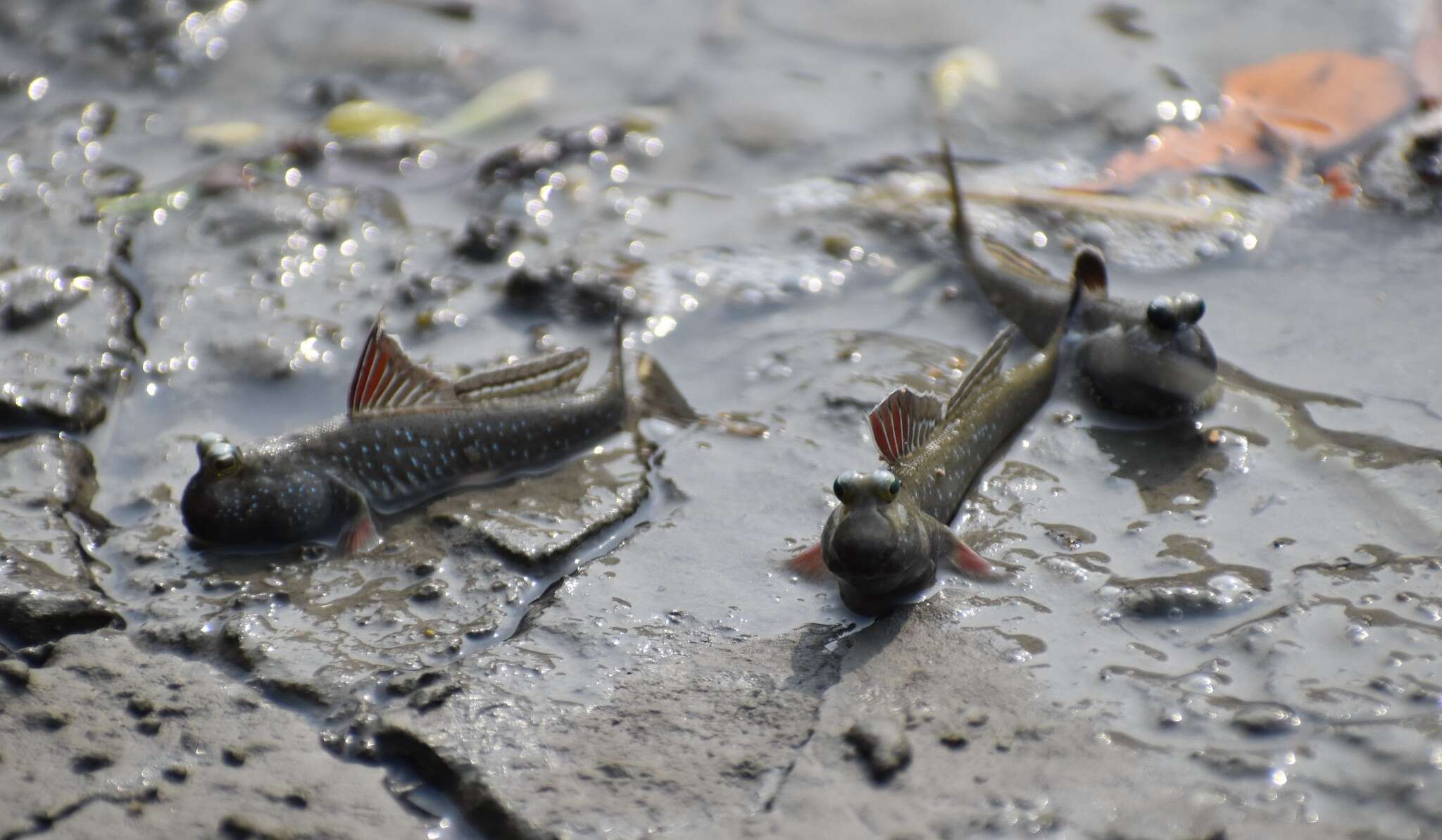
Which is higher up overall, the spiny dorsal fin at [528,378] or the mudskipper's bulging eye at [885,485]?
the mudskipper's bulging eye at [885,485]

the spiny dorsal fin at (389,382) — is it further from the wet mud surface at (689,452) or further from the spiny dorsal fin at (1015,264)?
the spiny dorsal fin at (1015,264)

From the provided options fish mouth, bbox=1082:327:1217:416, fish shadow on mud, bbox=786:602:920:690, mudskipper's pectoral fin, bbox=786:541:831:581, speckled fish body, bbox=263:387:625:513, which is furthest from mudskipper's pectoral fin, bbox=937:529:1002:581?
speckled fish body, bbox=263:387:625:513

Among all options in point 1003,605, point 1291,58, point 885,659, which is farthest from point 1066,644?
point 1291,58

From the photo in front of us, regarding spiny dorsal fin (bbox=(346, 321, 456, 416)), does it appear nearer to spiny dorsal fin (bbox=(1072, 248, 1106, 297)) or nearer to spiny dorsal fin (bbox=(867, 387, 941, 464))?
spiny dorsal fin (bbox=(867, 387, 941, 464))

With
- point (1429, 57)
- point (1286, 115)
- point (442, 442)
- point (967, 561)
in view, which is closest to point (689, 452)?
point (442, 442)

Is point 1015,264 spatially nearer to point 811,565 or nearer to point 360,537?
point 811,565

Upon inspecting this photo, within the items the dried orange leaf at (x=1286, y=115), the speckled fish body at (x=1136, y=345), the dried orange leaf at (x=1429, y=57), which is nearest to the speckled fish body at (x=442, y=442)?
the speckled fish body at (x=1136, y=345)
